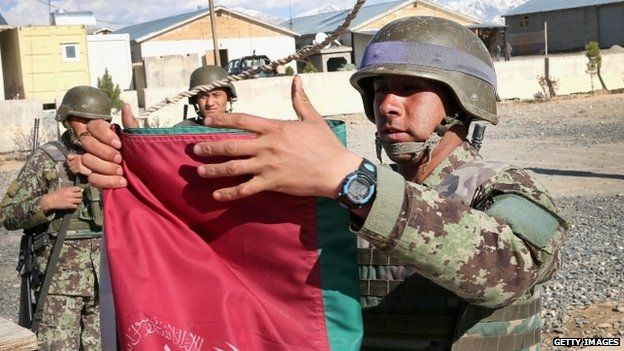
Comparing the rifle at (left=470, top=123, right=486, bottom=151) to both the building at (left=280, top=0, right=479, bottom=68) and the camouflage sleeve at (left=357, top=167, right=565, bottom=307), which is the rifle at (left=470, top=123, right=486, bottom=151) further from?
the building at (left=280, top=0, right=479, bottom=68)

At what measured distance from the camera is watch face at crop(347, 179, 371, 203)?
162cm

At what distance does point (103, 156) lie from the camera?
209 centimetres

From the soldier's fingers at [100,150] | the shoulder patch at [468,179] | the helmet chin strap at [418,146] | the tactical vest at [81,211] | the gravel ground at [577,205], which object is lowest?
the gravel ground at [577,205]

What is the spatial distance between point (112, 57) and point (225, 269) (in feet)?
157

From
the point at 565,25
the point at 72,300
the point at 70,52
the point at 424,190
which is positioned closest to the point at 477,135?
the point at 424,190

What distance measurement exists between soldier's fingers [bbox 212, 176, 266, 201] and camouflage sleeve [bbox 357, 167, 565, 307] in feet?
0.68

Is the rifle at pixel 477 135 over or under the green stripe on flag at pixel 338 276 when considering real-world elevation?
over

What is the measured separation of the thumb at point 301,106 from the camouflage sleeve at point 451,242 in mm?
158

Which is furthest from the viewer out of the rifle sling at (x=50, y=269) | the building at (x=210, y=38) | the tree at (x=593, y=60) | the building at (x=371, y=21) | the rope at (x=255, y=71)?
the building at (x=371, y=21)

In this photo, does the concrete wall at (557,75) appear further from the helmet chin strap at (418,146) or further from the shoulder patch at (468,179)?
the shoulder patch at (468,179)

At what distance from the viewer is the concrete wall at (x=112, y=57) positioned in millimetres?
48219

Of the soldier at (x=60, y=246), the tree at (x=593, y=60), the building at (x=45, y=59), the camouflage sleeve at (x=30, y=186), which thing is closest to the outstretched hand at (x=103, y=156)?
the soldier at (x=60, y=246)

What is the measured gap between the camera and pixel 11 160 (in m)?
21.7

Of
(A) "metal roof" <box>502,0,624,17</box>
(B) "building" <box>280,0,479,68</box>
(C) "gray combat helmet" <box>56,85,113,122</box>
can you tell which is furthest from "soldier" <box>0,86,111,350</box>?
(A) "metal roof" <box>502,0,624,17</box>
